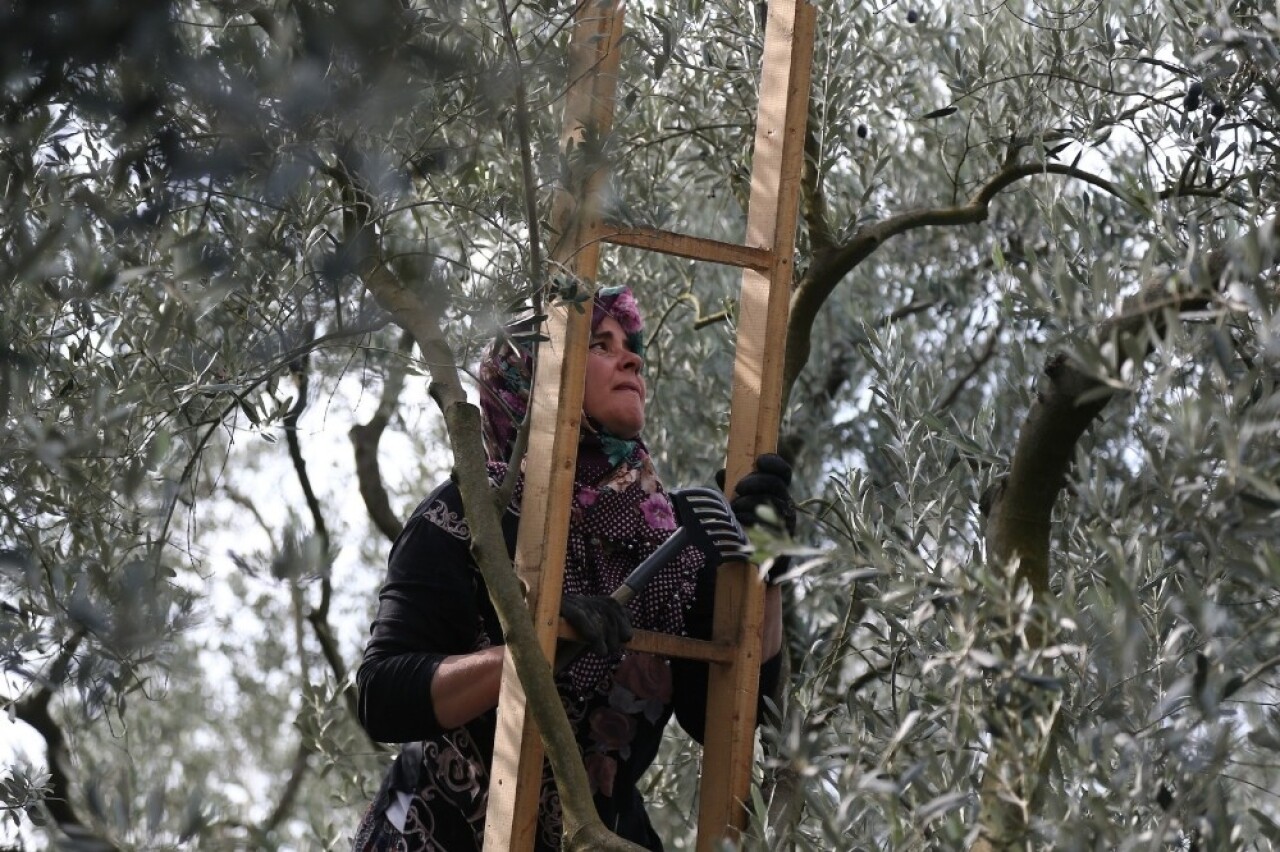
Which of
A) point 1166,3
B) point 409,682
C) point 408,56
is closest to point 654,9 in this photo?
point 1166,3

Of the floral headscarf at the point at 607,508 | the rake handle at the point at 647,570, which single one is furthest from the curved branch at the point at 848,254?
the rake handle at the point at 647,570

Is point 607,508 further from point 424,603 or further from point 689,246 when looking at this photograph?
point 689,246

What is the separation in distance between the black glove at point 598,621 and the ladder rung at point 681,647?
0.37ft

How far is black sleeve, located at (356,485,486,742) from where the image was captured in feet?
11.8

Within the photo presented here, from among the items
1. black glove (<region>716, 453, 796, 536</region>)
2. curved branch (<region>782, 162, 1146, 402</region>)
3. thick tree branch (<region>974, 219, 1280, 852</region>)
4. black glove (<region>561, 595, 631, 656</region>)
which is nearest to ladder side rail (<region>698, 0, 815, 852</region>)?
black glove (<region>716, 453, 796, 536</region>)

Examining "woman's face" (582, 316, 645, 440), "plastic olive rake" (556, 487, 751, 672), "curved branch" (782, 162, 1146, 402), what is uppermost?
A: "curved branch" (782, 162, 1146, 402)

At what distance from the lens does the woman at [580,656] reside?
141 inches

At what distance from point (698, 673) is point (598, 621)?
28.1 inches

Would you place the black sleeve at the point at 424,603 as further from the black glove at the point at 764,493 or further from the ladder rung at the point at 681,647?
the black glove at the point at 764,493

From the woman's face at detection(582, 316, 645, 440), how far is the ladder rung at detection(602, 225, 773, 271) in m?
0.35

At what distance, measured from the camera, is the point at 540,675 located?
306 cm

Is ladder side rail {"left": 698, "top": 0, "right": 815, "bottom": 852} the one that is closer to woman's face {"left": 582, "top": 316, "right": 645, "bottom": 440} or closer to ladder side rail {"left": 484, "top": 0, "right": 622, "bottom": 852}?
woman's face {"left": 582, "top": 316, "right": 645, "bottom": 440}

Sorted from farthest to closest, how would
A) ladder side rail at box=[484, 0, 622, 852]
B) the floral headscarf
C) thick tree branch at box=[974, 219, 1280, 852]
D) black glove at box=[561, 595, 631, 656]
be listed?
the floral headscarf < black glove at box=[561, 595, 631, 656] < ladder side rail at box=[484, 0, 622, 852] < thick tree branch at box=[974, 219, 1280, 852]

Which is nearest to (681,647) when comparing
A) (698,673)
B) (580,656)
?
(580,656)
